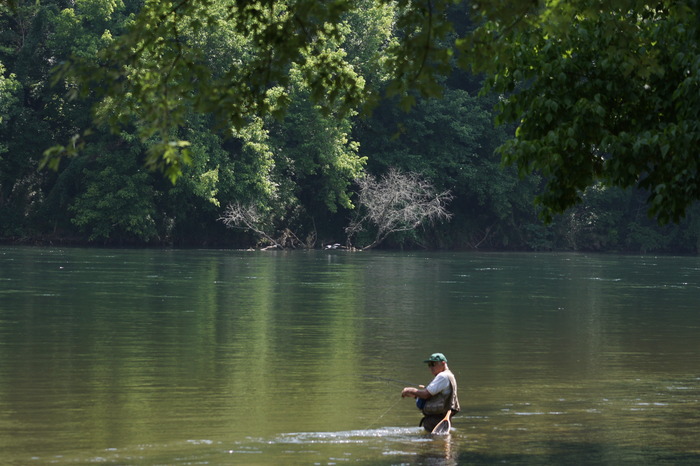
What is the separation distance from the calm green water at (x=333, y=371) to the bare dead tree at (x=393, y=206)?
35433 millimetres

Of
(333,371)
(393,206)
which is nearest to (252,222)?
(393,206)

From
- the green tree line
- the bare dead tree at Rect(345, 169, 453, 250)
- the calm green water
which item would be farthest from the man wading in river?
the bare dead tree at Rect(345, 169, 453, 250)

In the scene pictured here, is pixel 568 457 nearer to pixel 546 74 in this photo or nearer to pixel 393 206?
pixel 546 74

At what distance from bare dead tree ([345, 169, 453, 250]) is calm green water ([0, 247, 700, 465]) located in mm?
35433

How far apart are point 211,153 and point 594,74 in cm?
5917

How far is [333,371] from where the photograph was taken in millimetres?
20859

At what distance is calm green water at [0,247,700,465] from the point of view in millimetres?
14656

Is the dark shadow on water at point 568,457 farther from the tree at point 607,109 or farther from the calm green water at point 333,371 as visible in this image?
the tree at point 607,109

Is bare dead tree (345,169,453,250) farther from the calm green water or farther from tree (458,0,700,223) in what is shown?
tree (458,0,700,223)

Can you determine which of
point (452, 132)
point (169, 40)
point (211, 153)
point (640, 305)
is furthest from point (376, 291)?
point (452, 132)

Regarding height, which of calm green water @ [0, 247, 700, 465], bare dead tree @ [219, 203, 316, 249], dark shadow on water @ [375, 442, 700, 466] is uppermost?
bare dead tree @ [219, 203, 316, 249]

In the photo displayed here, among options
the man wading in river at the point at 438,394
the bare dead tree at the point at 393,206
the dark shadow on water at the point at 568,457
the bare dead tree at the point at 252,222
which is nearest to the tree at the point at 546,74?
the man wading in river at the point at 438,394

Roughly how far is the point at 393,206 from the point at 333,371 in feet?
194

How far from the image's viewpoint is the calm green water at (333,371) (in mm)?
14656
